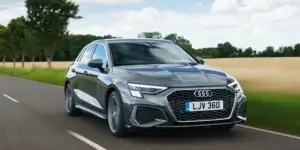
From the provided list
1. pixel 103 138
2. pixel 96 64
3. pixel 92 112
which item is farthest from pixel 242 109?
pixel 92 112

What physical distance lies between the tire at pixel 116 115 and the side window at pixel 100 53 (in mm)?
923

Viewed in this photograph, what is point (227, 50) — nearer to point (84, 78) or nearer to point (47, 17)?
point (47, 17)

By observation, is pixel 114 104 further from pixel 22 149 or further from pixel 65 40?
pixel 65 40

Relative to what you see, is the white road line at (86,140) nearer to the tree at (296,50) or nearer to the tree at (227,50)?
the tree at (296,50)

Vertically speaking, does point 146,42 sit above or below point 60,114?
above

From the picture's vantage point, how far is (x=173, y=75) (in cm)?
780

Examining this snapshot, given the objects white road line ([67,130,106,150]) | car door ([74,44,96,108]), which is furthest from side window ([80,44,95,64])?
white road line ([67,130,106,150])

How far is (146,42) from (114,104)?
5.11ft

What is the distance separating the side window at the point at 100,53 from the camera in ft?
30.3

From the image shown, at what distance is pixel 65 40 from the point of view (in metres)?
53.6

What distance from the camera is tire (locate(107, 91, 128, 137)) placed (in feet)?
26.3

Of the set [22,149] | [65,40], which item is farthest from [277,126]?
[65,40]

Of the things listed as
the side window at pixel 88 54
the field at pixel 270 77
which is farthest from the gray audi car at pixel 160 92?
the field at pixel 270 77

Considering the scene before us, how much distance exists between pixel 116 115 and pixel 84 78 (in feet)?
6.66
